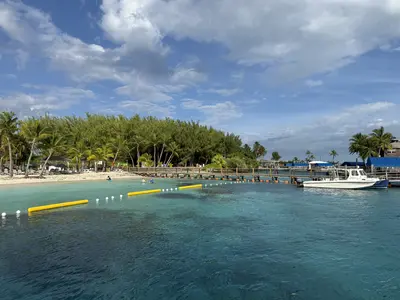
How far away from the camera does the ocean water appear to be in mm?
8328

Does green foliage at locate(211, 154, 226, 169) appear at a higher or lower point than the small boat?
higher

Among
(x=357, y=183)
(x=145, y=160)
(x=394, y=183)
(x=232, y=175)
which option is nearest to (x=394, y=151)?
(x=394, y=183)

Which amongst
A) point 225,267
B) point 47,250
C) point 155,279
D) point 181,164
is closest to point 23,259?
point 47,250

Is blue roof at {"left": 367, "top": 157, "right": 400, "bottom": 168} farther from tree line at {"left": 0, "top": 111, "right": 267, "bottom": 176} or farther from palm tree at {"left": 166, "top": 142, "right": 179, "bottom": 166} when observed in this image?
palm tree at {"left": 166, "top": 142, "right": 179, "bottom": 166}

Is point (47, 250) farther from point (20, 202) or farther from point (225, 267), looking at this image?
point (20, 202)

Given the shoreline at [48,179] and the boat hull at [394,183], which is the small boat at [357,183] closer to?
the boat hull at [394,183]

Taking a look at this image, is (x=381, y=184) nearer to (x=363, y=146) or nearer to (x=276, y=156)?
(x=363, y=146)

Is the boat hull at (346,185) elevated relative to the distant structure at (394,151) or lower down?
lower down

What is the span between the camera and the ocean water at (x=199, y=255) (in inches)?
328

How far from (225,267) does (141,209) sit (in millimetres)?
11928

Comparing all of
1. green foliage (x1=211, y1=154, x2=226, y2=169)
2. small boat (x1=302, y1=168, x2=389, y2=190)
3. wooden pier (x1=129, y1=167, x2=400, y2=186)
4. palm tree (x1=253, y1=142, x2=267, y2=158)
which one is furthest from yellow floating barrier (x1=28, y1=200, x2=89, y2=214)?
palm tree (x1=253, y1=142, x2=267, y2=158)

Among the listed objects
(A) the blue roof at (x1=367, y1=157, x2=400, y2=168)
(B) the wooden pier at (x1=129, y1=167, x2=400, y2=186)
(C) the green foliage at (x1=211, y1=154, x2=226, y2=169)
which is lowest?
(B) the wooden pier at (x1=129, y1=167, x2=400, y2=186)

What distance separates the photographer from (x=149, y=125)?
7362 cm

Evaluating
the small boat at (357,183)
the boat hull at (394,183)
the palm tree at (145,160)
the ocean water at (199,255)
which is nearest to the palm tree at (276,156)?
the palm tree at (145,160)
